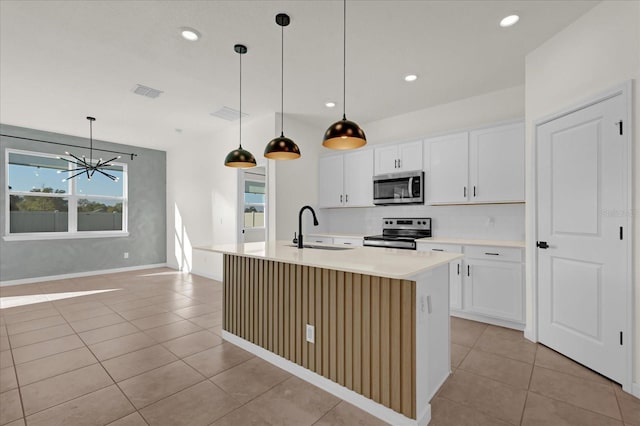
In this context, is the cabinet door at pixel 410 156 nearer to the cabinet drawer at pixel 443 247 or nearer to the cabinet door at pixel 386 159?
the cabinet door at pixel 386 159

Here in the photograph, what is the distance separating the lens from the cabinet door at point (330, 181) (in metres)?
5.22

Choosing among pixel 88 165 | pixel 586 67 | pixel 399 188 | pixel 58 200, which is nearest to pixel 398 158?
pixel 399 188

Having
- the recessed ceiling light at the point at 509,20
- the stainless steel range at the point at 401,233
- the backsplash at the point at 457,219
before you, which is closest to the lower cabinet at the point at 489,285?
the stainless steel range at the point at 401,233

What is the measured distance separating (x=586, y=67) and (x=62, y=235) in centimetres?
818

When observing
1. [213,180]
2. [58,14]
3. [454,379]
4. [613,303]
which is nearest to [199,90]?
[58,14]

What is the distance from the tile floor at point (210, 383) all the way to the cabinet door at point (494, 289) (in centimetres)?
18

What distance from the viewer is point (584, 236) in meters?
2.51

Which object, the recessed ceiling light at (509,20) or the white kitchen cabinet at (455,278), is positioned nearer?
the recessed ceiling light at (509,20)

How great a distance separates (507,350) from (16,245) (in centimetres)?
767

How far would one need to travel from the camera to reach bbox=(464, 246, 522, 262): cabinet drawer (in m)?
3.28

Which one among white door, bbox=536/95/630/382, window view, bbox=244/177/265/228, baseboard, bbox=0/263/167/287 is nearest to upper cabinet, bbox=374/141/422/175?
white door, bbox=536/95/630/382

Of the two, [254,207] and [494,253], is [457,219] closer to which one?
[494,253]

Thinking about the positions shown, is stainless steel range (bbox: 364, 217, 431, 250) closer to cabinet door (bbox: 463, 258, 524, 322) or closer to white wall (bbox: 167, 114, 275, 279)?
cabinet door (bbox: 463, 258, 524, 322)

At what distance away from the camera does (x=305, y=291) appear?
7.52ft
